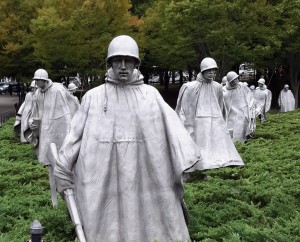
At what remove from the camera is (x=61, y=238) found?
7020 millimetres

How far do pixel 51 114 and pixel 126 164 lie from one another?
4247 mm

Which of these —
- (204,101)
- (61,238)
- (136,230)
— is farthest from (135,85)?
(204,101)

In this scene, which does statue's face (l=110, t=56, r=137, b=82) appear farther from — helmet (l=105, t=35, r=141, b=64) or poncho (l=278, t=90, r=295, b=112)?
poncho (l=278, t=90, r=295, b=112)

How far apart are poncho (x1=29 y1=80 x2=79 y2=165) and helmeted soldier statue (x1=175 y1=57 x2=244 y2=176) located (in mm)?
2640

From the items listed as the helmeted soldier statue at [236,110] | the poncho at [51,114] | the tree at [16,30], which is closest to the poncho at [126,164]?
the poncho at [51,114]

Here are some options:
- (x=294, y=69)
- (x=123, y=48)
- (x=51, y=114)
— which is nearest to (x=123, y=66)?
(x=123, y=48)

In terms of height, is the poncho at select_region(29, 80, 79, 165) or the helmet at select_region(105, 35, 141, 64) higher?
the helmet at select_region(105, 35, 141, 64)

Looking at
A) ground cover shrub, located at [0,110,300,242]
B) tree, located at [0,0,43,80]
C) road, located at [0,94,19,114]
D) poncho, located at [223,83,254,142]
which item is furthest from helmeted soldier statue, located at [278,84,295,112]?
ground cover shrub, located at [0,110,300,242]

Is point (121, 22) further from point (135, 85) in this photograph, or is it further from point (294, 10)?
point (135, 85)

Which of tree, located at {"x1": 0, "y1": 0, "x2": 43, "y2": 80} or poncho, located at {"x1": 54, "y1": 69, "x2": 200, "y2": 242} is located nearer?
poncho, located at {"x1": 54, "y1": 69, "x2": 200, "y2": 242}

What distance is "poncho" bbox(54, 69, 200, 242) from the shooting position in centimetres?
593

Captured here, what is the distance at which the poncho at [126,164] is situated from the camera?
233 inches

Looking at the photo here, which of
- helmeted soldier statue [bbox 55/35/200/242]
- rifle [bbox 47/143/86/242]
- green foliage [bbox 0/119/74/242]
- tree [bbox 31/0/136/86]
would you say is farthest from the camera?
tree [bbox 31/0/136/86]

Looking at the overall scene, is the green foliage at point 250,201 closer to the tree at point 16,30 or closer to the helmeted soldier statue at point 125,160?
the helmeted soldier statue at point 125,160
